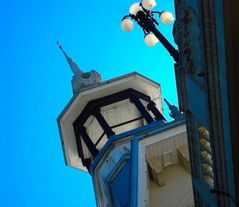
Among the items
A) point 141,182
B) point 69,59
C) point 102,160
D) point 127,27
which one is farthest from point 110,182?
point 69,59

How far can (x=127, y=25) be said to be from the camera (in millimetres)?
17562

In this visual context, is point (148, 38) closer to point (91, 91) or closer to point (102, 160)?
point (102, 160)

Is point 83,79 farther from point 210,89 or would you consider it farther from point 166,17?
point 210,89

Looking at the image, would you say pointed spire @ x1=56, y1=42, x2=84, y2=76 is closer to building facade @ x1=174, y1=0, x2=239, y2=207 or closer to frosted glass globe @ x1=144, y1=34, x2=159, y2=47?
frosted glass globe @ x1=144, y1=34, x2=159, y2=47

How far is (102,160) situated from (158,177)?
534 centimetres

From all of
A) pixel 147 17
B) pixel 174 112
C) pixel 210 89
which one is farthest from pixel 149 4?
pixel 210 89

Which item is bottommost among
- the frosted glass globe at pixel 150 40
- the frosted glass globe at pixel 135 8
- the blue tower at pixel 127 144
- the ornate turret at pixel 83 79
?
the blue tower at pixel 127 144

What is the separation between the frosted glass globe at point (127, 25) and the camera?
17.5 m

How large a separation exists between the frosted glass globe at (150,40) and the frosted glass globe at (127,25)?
102 centimetres

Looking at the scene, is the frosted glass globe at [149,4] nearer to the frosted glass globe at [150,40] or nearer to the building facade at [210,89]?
the frosted glass globe at [150,40]

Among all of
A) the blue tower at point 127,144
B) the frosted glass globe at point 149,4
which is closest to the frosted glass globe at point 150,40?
the frosted glass globe at point 149,4

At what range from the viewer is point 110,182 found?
21.3 metres

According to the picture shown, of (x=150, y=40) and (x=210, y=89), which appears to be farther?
(x=150, y=40)

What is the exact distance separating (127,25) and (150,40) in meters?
1.24
